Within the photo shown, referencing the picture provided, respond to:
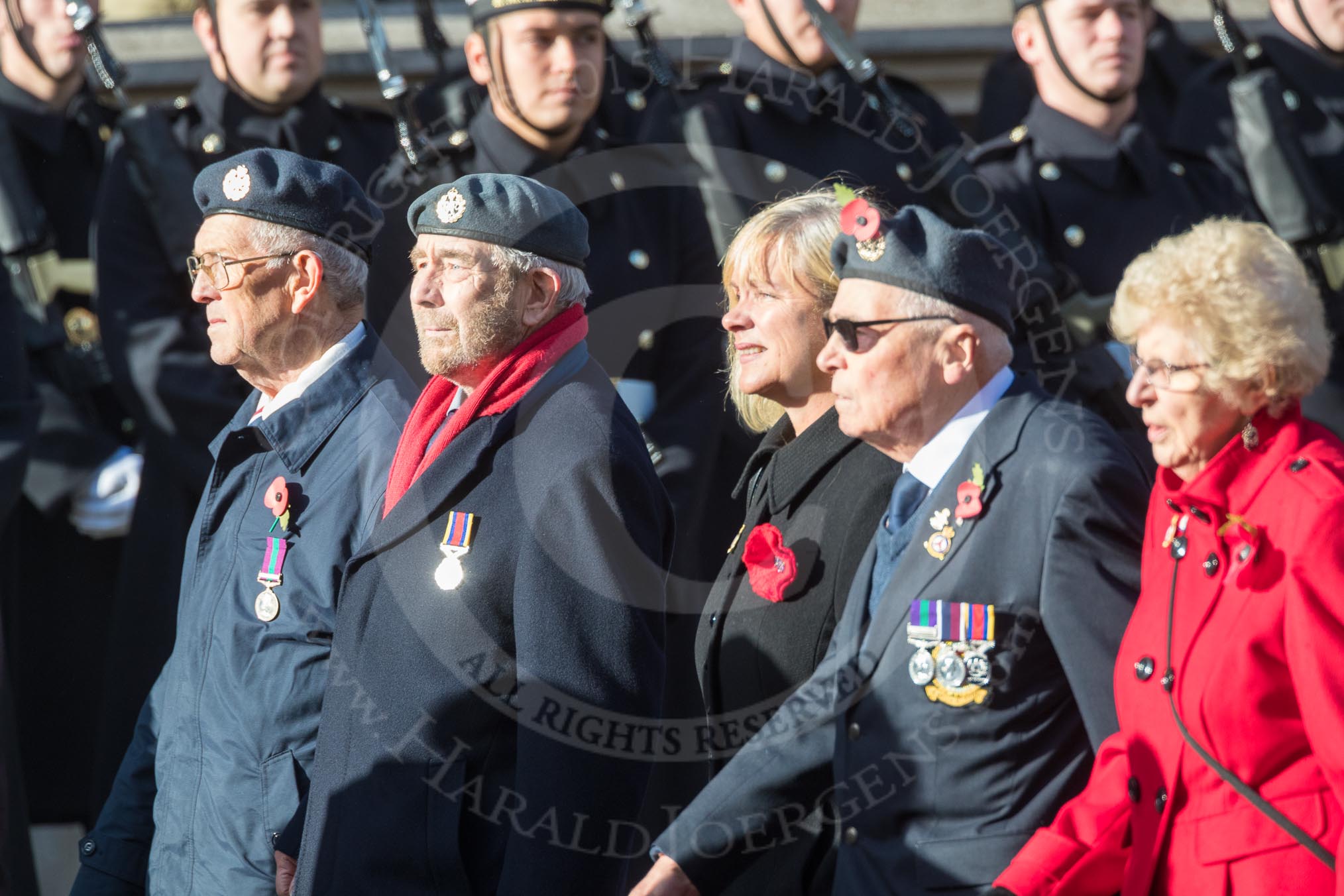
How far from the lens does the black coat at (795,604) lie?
3.23 m

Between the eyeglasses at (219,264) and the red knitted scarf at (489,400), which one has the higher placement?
the eyeglasses at (219,264)

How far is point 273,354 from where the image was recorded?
11.3 feet

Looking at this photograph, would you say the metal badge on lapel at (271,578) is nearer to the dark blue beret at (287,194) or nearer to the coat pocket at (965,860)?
the dark blue beret at (287,194)

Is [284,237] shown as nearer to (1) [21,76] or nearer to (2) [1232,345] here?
(2) [1232,345]

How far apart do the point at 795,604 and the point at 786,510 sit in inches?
8.1

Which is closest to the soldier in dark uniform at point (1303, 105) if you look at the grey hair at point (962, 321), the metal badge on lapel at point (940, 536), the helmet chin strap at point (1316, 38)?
the helmet chin strap at point (1316, 38)

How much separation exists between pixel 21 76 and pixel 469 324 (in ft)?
10.1

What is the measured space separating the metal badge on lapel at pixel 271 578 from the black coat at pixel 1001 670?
38.9 inches

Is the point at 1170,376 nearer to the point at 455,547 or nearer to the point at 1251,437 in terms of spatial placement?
the point at 1251,437

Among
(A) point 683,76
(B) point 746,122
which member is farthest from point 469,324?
(A) point 683,76

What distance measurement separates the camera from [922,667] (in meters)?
2.88

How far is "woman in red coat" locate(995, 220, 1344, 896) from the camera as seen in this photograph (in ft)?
8.09

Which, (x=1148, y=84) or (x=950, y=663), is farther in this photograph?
(x=1148, y=84)

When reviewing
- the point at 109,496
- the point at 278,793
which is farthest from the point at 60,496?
the point at 278,793
